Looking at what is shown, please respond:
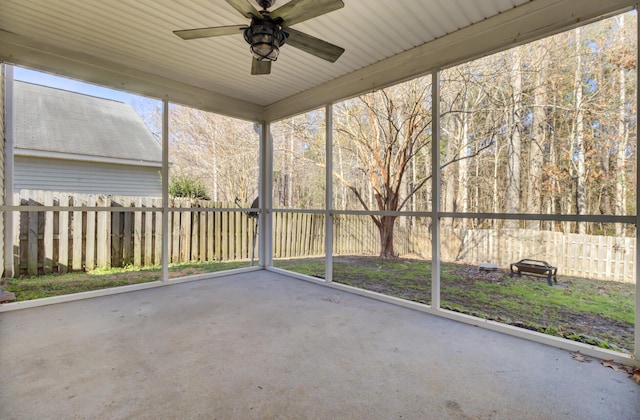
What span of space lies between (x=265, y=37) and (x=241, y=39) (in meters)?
1.30

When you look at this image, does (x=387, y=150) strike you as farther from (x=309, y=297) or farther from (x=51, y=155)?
(x=51, y=155)

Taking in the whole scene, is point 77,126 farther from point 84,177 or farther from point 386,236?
point 386,236

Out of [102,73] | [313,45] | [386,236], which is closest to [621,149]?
[386,236]

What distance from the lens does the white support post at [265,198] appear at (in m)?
5.54

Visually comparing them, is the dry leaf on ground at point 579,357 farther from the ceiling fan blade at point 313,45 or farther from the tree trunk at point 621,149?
the ceiling fan blade at point 313,45

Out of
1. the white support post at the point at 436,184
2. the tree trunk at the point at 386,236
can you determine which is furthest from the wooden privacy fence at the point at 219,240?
the white support post at the point at 436,184

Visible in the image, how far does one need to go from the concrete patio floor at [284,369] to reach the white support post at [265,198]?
7.81 feet

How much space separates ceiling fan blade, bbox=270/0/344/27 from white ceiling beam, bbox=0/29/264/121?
293 centimetres

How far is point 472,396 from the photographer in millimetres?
1793

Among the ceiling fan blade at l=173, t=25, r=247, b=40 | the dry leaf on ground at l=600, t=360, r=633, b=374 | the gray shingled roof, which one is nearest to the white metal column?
the gray shingled roof

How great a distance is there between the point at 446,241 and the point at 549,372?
8.54ft

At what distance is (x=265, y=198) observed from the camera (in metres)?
5.60

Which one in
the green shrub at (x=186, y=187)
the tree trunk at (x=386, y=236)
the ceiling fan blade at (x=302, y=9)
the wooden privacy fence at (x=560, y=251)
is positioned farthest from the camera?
the green shrub at (x=186, y=187)

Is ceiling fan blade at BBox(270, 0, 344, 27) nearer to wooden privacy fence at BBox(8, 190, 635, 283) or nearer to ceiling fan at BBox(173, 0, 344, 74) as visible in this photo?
ceiling fan at BBox(173, 0, 344, 74)
